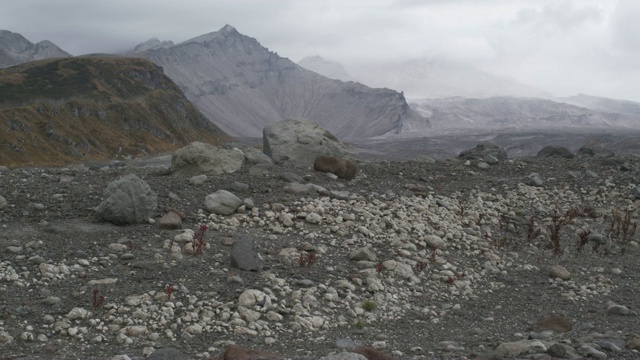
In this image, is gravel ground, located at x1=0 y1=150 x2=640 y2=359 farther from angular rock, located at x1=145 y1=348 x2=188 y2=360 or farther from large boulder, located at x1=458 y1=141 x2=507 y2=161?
large boulder, located at x1=458 y1=141 x2=507 y2=161

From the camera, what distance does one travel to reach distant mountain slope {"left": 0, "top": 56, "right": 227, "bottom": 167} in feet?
325

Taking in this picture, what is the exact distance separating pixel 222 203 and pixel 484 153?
1459 centimetres

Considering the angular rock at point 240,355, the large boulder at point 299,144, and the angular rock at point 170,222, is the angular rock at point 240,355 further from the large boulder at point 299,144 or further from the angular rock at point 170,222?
the large boulder at point 299,144

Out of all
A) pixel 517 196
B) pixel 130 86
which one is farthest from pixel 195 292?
pixel 130 86

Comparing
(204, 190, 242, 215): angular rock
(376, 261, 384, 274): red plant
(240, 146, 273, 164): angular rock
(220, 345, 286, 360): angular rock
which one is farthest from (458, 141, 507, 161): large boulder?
(220, 345, 286, 360): angular rock

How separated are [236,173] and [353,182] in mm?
3507

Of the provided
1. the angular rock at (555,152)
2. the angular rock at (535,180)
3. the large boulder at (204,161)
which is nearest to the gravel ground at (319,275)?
the large boulder at (204,161)

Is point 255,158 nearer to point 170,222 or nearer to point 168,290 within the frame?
point 170,222

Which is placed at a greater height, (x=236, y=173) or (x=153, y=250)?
(x=236, y=173)

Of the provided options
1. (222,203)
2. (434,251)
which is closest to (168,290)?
(222,203)

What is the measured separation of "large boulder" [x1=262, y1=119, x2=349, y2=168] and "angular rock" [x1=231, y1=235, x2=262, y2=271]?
777 cm

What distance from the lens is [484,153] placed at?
81.1ft

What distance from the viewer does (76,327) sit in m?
8.45

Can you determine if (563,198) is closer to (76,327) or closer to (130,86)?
(76,327)
